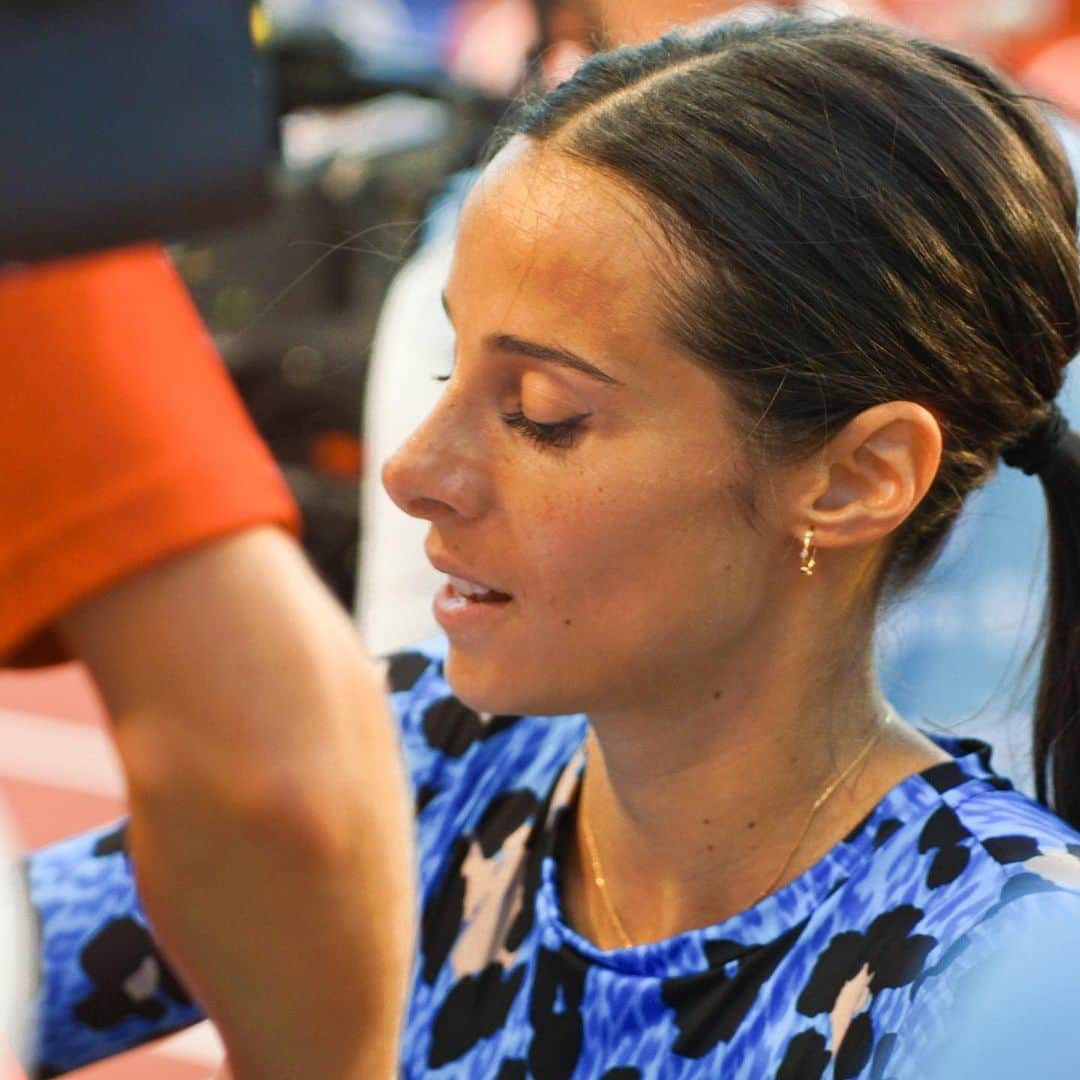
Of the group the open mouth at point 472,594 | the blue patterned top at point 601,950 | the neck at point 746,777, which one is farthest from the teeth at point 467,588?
the blue patterned top at point 601,950

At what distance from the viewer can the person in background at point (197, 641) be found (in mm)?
472

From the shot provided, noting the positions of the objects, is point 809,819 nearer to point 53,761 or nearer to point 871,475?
point 871,475

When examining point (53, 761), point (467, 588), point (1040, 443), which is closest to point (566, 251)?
point (467, 588)

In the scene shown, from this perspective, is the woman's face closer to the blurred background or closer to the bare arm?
the bare arm

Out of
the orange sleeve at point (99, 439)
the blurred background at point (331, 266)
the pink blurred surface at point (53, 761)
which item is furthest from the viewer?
the pink blurred surface at point (53, 761)

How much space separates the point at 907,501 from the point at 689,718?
0.58 feet

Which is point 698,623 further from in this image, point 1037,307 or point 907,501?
point 1037,307

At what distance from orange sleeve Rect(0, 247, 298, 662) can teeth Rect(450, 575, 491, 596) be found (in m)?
0.47

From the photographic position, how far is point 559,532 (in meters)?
0.94

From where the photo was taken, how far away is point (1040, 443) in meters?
1.05

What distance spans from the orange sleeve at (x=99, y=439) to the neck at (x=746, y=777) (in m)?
0.56

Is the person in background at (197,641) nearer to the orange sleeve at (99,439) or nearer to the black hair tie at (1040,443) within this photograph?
the orange sleeve at (99,439)

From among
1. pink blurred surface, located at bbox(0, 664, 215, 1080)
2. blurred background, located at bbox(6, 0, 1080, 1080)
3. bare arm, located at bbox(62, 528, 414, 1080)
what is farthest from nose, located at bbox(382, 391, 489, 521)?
pink blurred surface, located at bbox(0, 664, 215, 1080)

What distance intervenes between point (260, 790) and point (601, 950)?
0.59m
